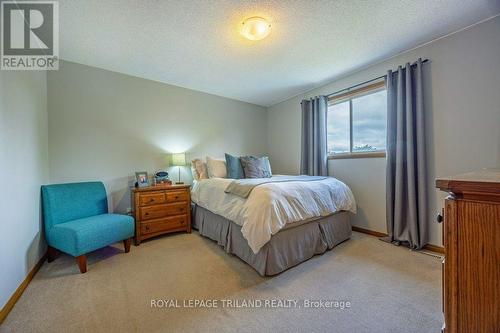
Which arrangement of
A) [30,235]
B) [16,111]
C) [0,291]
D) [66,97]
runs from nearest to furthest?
[0,291] → [16,111] → [30,235] → [66,97]

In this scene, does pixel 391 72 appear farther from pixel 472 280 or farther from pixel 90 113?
pixel 90 113

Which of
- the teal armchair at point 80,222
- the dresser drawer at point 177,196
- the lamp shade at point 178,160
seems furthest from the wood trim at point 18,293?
the lamp shade at point 178,160

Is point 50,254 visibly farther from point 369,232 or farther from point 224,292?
point 369,232

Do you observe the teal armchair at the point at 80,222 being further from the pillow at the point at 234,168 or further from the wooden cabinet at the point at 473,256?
the wooden cabinet at the point at 473,256

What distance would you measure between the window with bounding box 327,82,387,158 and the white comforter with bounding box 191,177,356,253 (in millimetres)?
828

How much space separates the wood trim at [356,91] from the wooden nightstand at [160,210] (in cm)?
275

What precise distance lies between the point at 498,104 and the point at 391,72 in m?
1.06

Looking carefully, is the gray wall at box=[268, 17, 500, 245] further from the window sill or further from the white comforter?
the white comforter

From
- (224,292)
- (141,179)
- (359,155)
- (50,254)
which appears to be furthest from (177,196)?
(359,155)

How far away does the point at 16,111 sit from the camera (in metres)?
1.73

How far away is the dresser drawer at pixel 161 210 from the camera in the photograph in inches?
108

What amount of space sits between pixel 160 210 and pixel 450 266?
293cm

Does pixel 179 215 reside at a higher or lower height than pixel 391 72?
lower

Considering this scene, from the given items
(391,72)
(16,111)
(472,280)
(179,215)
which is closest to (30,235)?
(16,111)
